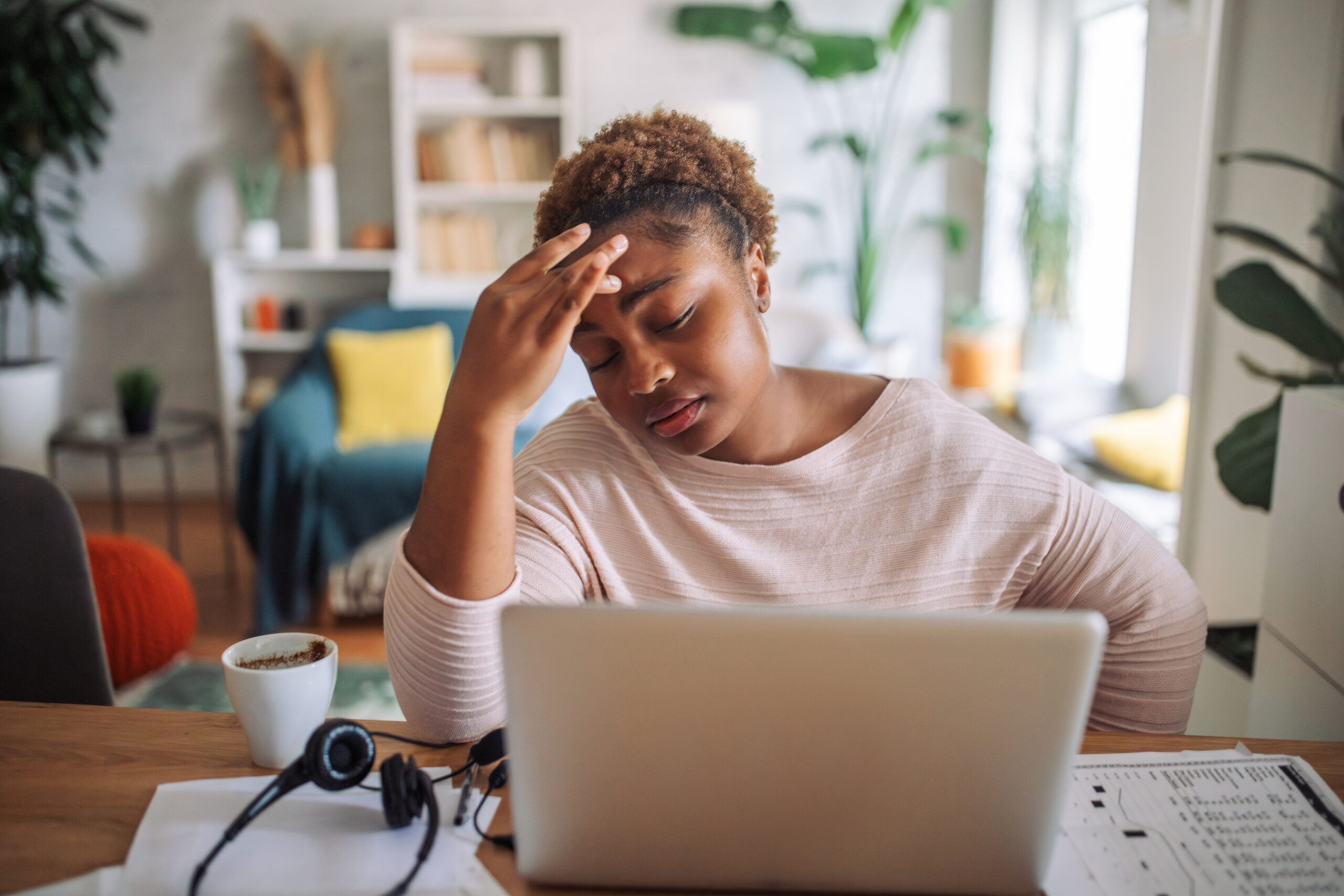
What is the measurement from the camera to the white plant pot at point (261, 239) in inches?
155

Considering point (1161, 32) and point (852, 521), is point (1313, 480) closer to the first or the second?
point (852, 521)

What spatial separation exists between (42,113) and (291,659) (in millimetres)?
3709

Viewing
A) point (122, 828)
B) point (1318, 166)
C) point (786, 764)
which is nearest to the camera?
point (786, 764)

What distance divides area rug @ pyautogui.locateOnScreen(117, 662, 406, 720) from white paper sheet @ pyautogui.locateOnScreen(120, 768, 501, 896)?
1.57 meters

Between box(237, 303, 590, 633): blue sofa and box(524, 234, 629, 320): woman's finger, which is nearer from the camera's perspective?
box(524, 234, 629, 320): woman's finger

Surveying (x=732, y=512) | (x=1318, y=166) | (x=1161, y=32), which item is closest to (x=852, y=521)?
(x=732, y=512)

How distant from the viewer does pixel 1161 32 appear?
2.80 m

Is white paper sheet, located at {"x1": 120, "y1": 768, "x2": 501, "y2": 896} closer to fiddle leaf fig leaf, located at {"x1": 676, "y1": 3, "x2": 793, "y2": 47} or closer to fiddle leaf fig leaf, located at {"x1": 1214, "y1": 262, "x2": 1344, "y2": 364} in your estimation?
fiddle leaf fig leaf, located at {"x1": 1214, "y1": 262, "x2": 1344, "y2": 364}

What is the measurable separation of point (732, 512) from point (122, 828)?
1.95ft

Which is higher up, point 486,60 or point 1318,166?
point 486,60

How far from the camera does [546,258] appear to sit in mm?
870

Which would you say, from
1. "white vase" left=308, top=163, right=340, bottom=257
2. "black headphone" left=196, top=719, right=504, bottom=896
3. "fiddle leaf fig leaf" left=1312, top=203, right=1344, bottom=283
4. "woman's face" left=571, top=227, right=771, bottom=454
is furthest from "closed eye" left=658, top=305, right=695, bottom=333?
"white vase" left=308, top=163, right=340, bottom=257

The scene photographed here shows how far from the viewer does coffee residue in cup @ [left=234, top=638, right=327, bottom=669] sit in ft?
2.77

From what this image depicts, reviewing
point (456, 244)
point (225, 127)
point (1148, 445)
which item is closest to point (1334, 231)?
point (1148, 445)
